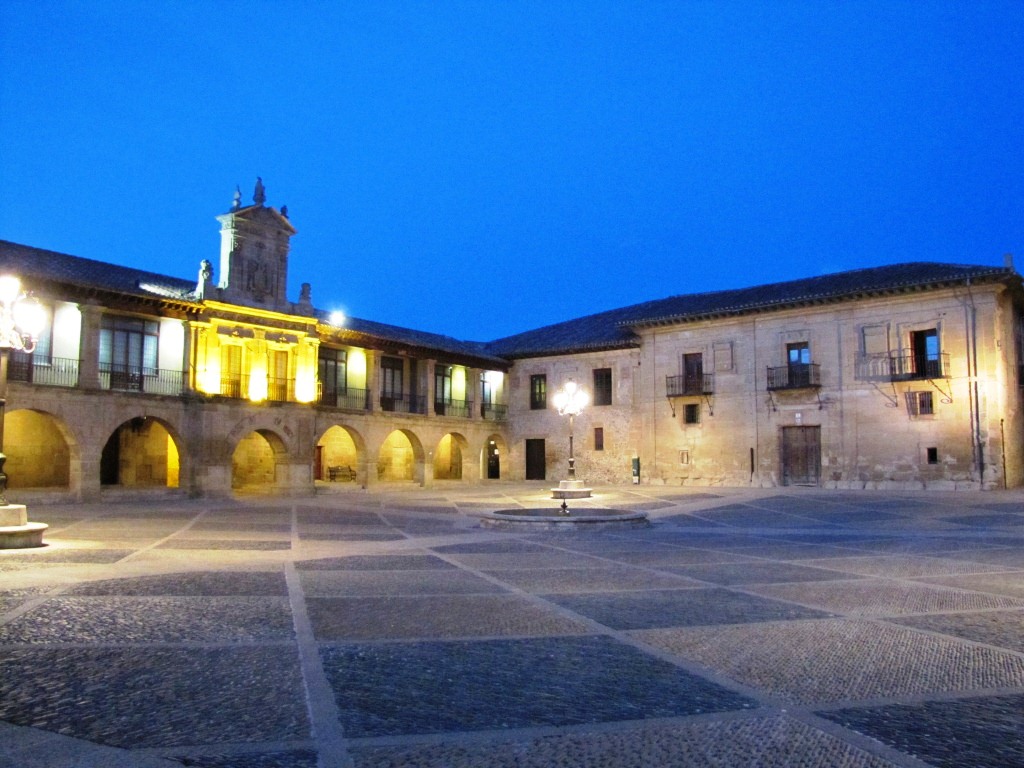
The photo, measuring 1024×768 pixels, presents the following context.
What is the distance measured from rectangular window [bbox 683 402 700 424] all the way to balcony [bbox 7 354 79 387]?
75.6ft

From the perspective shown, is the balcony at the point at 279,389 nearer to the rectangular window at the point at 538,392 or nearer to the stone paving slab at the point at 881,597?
the rectangular window at the point at 538,392

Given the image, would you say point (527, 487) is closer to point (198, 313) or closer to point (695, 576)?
point (198, 313)

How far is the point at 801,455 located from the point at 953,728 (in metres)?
28.8

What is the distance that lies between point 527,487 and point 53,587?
26233 mm

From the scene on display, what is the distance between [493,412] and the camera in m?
39.1

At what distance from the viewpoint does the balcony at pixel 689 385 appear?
33.7 m

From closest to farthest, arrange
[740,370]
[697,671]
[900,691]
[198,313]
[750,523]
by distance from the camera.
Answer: [900,691], [697,671], [750,523], [198,313], [740,370]

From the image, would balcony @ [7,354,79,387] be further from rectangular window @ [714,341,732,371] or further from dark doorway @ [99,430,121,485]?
rectangular window @ [714,341,732,371]

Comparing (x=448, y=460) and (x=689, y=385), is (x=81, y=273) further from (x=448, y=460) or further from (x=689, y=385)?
(x=689, y=385)

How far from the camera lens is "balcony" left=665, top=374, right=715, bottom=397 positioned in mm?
33656

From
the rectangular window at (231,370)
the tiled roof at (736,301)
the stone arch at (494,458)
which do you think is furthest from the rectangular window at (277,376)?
the tiled roof at (736,301)

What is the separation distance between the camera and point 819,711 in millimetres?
4324

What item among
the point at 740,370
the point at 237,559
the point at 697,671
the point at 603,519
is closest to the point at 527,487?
the point at 740,370

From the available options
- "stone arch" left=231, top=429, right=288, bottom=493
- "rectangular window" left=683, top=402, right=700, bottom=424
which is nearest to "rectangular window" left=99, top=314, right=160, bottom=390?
"stone arch" left=231, top=429, right=288, bottom=493
